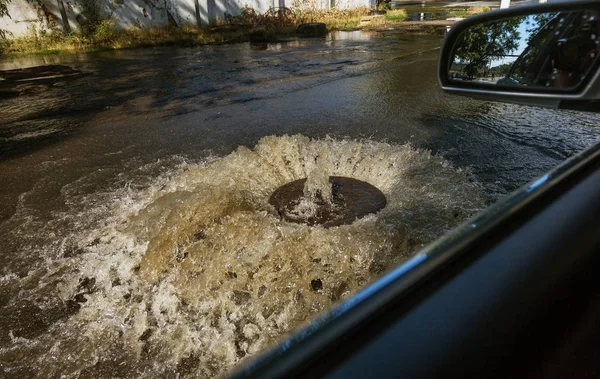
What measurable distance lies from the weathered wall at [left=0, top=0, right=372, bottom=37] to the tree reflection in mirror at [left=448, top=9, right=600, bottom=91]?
17.1 meters

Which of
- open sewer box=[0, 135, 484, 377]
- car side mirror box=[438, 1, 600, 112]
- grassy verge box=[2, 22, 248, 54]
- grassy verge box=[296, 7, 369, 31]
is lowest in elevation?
open sewer box=[0, 135, 484, 377]

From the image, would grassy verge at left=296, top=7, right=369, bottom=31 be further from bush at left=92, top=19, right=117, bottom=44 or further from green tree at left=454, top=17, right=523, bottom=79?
green tree at left=454, top=17, right=523, bottom=79

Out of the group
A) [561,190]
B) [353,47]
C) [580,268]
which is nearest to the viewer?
[580,268]

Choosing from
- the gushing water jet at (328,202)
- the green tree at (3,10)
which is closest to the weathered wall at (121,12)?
the green tree at (3,10)

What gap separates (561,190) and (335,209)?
2.36 m

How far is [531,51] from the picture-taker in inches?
65.0

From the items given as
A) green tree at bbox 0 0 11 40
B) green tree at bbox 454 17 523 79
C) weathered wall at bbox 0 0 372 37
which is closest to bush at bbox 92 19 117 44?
weathered wall at bbox 0 0 372 37

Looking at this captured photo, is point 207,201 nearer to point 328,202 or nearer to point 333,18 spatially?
point 328,202

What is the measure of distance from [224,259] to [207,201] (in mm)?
735

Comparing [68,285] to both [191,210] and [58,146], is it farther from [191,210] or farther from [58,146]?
[58,146]

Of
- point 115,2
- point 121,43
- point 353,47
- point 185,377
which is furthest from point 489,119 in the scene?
point 115,2

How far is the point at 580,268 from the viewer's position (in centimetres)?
76

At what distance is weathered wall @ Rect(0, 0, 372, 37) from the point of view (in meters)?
13.7

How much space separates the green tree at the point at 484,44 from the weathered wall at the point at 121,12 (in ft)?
55.9
